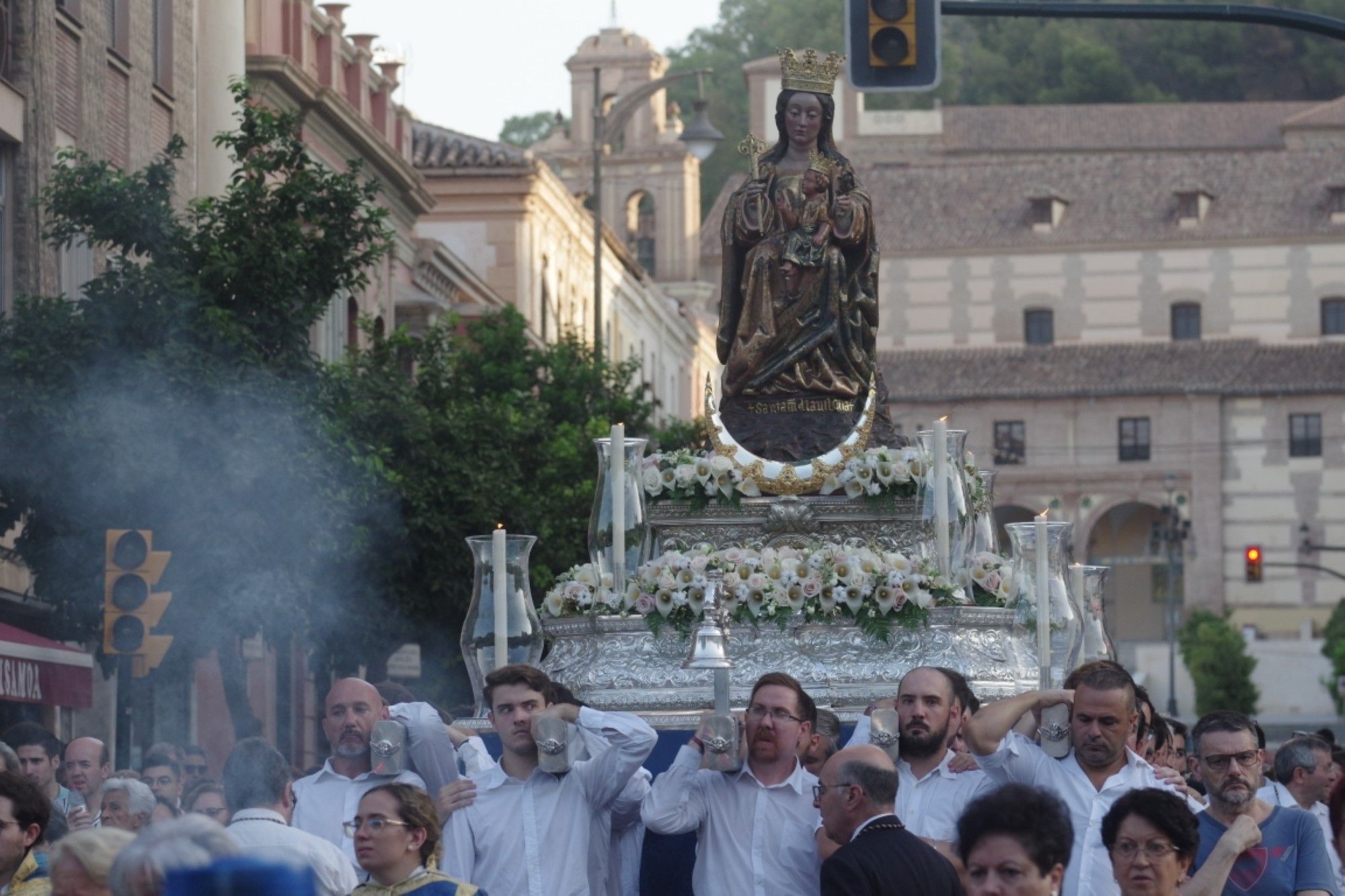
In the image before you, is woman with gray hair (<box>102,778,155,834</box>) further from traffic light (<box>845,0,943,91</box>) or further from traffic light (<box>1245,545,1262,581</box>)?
traffic light (<box>1245,545,1262,581</box>)

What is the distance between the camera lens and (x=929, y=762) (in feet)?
29.9

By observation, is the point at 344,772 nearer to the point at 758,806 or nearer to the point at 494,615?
the point at 758,806

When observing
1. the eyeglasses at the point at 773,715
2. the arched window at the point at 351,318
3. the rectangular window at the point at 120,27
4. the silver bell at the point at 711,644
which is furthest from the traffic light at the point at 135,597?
the arched window at the point at 351,318

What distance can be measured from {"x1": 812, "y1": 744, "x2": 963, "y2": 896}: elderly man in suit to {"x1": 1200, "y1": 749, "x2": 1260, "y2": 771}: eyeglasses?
1439 millimetres

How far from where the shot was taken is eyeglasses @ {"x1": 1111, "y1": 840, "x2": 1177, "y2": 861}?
7.15 meters

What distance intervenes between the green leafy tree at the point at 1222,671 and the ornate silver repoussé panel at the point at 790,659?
56.5 m

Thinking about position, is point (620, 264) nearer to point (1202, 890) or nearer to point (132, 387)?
point (132, 387)

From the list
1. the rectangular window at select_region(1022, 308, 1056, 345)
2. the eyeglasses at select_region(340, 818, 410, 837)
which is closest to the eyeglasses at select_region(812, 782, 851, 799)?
the eyeglasses at select_region(340, 818, 410, 837)

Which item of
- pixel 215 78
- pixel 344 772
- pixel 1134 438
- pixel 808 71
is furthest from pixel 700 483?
pixel 1134 438

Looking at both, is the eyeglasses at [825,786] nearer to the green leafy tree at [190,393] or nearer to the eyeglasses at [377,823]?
the eyeglasses at [377,823]

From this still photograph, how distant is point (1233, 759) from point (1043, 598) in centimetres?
339

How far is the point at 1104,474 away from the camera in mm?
85750

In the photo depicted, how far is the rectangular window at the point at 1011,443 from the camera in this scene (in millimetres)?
85938

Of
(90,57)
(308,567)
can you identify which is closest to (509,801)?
(308,567)
